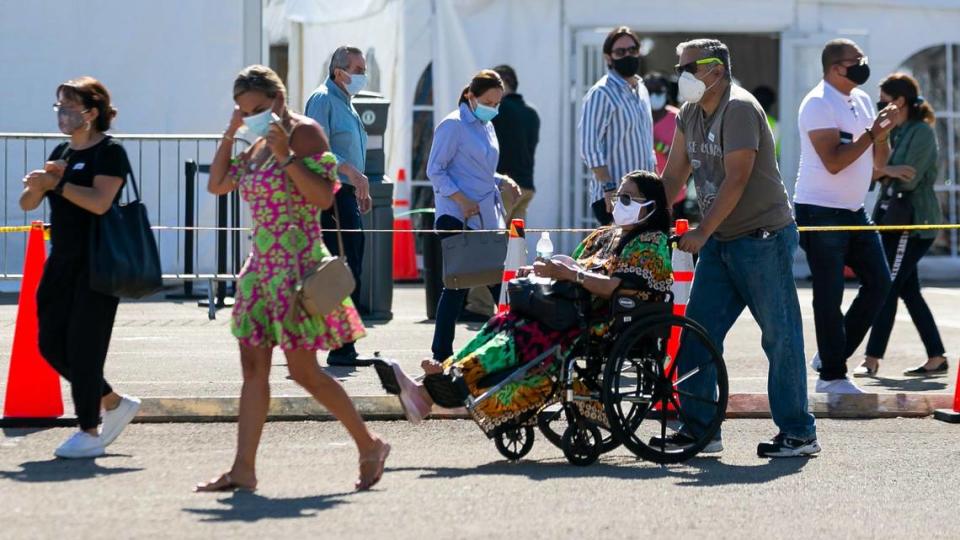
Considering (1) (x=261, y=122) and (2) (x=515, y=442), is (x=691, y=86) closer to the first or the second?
(2) (x=515, y=442)

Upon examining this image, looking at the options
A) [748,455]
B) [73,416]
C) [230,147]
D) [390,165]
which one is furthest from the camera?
[390,165]

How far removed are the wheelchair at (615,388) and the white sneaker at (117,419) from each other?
3.84 feet

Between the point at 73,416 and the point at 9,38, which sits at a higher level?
the point at 9,38

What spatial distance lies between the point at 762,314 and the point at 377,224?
617 cm

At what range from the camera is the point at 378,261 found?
535 inches

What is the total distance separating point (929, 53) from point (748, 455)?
10.5 m

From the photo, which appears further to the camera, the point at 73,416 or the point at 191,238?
the point at 191,238

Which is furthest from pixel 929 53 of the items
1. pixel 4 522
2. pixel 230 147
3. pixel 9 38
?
pixel 4 522

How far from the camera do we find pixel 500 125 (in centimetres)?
1448

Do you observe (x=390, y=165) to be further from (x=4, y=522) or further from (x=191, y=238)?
(x=4, y=522)

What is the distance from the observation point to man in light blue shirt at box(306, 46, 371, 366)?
10227 millimetres

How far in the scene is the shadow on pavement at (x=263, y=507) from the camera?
629cm

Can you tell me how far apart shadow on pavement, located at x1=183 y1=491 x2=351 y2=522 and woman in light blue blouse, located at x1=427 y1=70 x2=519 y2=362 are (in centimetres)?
382

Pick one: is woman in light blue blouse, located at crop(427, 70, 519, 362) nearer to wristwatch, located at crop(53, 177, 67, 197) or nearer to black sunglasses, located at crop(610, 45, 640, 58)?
black sunglasses, located at crop(610, 45, 640, 58)
